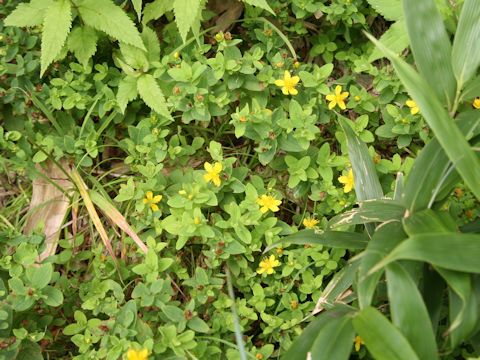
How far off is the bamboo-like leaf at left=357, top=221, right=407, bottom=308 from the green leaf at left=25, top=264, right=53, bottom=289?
122cm

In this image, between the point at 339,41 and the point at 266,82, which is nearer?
the point at 266,82

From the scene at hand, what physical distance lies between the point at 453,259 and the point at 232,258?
3.46ft

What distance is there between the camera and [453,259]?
128 cm

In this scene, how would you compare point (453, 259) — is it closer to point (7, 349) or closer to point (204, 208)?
point (204, 208)

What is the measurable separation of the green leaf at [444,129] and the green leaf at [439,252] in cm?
20

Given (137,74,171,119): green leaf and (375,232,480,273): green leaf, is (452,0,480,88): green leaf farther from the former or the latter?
(137,74,171,119): green leaf

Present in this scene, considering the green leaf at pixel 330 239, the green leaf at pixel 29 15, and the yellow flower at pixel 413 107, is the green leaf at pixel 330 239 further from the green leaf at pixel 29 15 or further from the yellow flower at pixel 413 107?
the green leaf at pixel 29 15

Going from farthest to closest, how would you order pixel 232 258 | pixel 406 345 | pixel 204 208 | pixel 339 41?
pixel 339 41 → pixel 204 208 → pixel 232 258 → pixel 406 345

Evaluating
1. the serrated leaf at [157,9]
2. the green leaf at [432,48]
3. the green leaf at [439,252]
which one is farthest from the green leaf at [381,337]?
the serrated leaf at [157,9]

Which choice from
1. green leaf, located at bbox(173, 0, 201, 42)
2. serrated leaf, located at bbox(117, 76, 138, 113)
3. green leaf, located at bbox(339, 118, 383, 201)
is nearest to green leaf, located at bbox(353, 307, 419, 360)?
green leaf, located at bbox(339, 118, 383, 201)

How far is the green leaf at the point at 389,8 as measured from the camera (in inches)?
88.4

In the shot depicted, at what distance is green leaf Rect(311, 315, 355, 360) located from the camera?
1350 millimetres

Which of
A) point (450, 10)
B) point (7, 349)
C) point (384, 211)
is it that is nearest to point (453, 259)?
point (384, 211)

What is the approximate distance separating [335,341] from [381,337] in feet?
0.47
